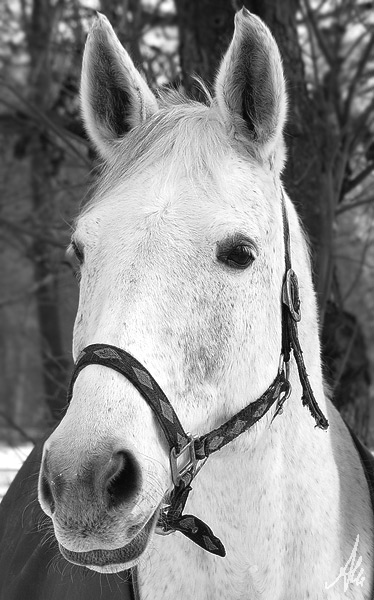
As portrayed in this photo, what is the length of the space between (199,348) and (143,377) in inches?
9.5

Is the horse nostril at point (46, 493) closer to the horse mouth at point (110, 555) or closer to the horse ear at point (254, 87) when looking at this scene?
the horse mouth at point (110, 555)

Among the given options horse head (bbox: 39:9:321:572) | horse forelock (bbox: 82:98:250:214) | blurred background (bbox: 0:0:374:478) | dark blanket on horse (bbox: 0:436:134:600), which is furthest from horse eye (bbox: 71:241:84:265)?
dark blanket on horse (bbox: 0:436:134:600)

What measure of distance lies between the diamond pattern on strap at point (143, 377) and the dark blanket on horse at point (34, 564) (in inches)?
26.4

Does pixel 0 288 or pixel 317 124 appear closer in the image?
pixel 317 124

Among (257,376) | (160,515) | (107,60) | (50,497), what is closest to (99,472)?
(50,497)

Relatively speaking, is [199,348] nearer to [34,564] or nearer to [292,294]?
[292,294]

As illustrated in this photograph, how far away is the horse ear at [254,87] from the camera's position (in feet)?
8.49

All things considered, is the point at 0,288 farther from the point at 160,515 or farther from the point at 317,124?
the point at 160,515

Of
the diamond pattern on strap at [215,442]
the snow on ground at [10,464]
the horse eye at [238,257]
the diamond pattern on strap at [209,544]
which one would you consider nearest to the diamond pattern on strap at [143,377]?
the diamond pattern on strap at [215,442]

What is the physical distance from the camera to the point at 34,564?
3150mm

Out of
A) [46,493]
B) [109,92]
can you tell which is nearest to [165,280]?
[46,493]

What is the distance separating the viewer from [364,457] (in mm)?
3281

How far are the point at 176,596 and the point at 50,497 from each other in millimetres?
732

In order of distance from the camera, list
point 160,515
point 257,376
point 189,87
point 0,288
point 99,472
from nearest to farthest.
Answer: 1. point 99,472
2. point 160,515
3. point 257,376
4. point 189,87
5. point 0,288
